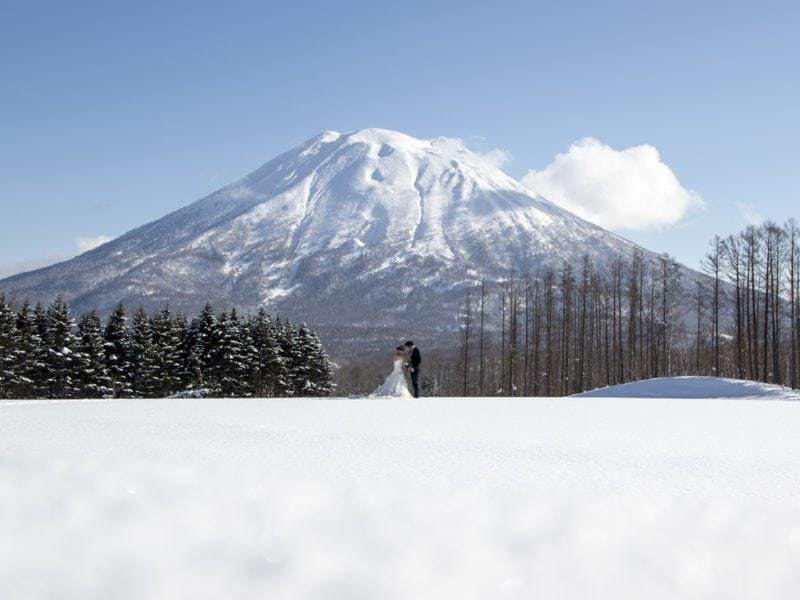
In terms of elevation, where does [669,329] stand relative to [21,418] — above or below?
above

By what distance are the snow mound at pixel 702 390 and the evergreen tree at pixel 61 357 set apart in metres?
30.5

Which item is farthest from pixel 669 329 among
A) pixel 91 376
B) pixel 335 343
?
pixel 335 343

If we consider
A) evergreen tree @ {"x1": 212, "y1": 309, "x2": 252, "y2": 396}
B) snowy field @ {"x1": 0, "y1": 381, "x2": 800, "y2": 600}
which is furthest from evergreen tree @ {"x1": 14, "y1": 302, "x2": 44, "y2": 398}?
snowy field @ {"x1": 0, "y1": 381, "x2": 800, "y2": 600}

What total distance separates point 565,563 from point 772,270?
3927cm

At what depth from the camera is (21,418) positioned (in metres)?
11.4

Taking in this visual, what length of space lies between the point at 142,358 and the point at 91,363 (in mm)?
3176

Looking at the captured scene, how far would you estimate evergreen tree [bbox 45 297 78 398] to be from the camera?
1676 inches

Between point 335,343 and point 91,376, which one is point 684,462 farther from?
point 335,343

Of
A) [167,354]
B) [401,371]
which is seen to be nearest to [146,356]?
[167,354]

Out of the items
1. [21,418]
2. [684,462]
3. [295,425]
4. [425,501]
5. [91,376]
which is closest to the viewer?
[425,501]

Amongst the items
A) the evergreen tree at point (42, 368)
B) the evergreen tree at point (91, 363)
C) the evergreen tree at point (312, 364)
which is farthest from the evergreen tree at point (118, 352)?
the evergreen tree at point (312, 364)

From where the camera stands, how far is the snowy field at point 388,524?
4672mm

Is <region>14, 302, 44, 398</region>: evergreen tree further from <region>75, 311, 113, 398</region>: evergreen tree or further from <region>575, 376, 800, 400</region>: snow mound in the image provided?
<region>575, 376, 800, 400</region>: snow mound

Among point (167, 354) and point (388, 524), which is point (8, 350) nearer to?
point (167, 354)
